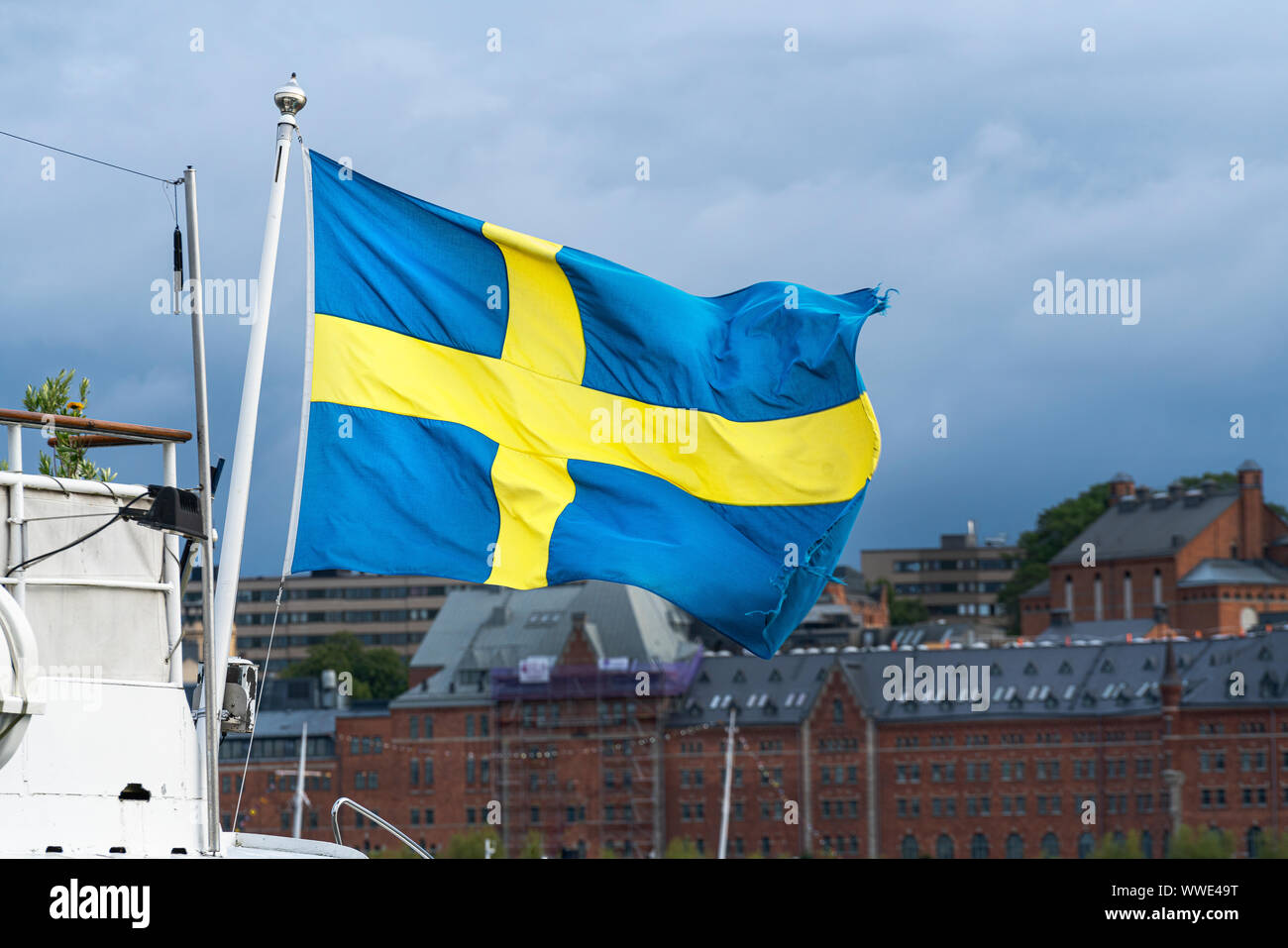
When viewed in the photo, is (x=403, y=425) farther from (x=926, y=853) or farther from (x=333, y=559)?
(x=926, y=853)

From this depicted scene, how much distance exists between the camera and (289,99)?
1008 cm

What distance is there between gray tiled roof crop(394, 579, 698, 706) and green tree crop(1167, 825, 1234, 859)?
31.4 meters

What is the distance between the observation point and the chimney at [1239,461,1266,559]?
449 ft

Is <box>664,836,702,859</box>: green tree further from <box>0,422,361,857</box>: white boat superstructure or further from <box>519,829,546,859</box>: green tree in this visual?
<box>0,422,361,857</box>: white boat superstructure

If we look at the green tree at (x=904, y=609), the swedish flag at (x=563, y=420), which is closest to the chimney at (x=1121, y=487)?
the green tree at (x=904, y=609)

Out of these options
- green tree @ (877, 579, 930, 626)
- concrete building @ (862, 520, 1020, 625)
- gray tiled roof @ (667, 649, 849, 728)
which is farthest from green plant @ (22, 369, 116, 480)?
concrete building @ (862, 520, 1020, 625)

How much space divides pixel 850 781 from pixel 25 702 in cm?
11011

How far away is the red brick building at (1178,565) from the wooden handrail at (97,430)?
403ft

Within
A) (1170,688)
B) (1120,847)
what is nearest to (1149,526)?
(1170,688)

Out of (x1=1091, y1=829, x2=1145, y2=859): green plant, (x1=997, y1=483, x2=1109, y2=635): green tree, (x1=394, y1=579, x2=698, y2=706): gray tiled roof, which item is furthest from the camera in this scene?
(x1=997, y1=483, x2=1109, y2=635): green tree

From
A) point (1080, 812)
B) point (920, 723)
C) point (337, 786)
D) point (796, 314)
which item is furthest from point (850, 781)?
point (796, 314)

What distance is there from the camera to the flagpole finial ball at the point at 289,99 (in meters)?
10.1

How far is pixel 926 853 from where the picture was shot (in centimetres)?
11256

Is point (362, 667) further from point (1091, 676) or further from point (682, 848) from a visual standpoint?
point (1091, 676)
